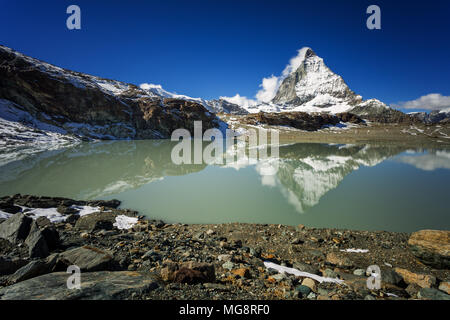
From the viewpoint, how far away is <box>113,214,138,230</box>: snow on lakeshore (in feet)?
28.7

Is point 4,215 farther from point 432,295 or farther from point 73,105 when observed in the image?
point 73,105

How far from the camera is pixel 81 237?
6.86 meters

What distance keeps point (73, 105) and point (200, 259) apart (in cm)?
8106

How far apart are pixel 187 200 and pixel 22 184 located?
13.3 m

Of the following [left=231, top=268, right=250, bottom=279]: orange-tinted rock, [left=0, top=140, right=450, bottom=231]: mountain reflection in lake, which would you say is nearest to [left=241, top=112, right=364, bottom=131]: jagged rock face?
[left=0, top=140, right=450, bottom=231]: mountain reflection in lake

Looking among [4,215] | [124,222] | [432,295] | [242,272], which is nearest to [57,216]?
[4,215]

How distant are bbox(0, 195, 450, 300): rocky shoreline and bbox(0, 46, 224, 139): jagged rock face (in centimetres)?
6454

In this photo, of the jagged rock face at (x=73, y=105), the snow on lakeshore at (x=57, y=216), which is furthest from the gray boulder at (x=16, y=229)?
the jagged rock face at (x=73, y=105)

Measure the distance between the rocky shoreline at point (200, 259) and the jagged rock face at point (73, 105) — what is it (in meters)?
64.5

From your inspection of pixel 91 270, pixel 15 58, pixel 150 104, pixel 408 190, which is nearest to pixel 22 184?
pixel 91 270

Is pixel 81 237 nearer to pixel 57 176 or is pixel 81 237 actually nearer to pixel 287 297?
pixel 287 297

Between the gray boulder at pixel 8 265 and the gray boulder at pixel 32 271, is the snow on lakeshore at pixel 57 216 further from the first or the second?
the gray boulder at pixel 32 271

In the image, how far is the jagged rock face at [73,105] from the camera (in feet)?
190

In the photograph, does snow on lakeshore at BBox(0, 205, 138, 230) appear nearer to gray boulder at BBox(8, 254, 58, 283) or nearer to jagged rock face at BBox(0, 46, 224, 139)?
gray boulder at BBox(8, 254, 58, 283)
